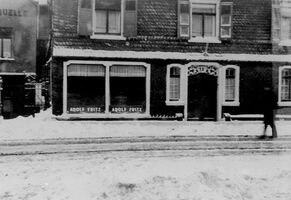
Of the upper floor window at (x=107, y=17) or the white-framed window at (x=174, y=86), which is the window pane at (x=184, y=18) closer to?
the white-framed window at (x=174, y=86)

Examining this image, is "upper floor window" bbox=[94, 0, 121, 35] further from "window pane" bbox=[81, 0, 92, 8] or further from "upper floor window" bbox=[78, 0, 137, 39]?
"window pane" bbox=[81, 0, 92, 8]

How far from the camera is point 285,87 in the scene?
21.1 meters

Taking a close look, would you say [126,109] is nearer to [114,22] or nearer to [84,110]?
[84,110]

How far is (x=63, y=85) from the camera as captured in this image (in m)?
19.2

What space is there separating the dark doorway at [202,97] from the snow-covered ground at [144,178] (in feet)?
32.1

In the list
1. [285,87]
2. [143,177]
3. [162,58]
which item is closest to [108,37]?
[162,58]

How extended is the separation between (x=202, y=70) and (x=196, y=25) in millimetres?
2244

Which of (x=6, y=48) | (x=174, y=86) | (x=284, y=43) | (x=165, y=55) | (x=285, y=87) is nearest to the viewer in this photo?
(x=165, y=55)

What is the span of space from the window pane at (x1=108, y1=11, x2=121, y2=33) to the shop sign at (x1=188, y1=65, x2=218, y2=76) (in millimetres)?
4053

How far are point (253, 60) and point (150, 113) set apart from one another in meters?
5.82

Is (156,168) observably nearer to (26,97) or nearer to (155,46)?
(155,46)

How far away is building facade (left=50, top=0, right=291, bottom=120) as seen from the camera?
19188mm

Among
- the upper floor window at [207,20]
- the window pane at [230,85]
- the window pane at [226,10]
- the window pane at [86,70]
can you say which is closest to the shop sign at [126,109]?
the window pane at [86,70]

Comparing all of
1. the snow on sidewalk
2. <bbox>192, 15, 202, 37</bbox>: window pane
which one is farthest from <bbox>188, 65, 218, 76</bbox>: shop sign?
the snow on sidewalk
